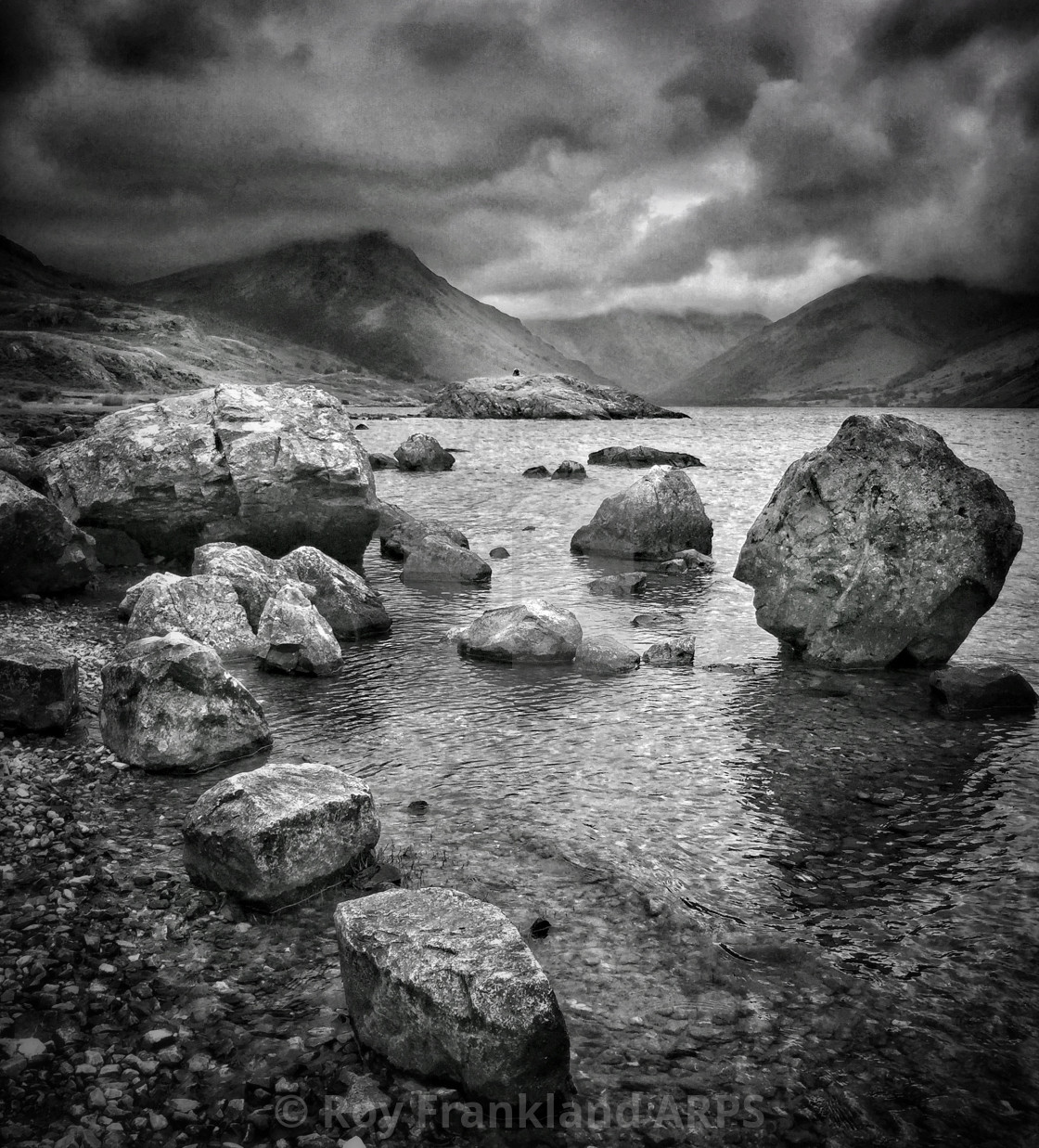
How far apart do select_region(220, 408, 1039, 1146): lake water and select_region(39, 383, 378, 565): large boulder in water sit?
244 inches

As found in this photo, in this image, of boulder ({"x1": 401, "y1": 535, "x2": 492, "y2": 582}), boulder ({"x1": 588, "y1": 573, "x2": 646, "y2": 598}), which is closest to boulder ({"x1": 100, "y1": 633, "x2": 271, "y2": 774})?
boulder ({"x1": 401, "y1": 535, "x2": 492, "y2": 582})

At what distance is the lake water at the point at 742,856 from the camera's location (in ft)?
20.5

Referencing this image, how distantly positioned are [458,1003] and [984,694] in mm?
11641

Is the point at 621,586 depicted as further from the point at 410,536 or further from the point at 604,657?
the point at 410,536

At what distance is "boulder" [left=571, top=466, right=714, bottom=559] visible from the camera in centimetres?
2767

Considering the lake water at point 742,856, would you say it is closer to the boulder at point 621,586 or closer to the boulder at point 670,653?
the boulder at point 670,653

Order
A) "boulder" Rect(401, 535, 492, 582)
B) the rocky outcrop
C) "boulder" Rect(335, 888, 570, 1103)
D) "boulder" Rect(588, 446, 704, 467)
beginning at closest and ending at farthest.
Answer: "boulder" Rect(335, 888, 570, 1103)
"boulder" Rect(401, 535, 492, 582)
"boulder" Rect(588, 446, 704, 467)
the rocky outcrop

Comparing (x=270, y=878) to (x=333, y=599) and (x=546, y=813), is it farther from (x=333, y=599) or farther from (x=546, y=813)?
(x=333, y=599)

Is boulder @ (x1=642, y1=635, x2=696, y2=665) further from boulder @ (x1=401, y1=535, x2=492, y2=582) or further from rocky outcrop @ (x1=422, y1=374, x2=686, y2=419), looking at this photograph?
rocky outcrop @ (x1=422, y1=374, x2=686, y2=419)

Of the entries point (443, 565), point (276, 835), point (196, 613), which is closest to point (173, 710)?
point (276, 835)

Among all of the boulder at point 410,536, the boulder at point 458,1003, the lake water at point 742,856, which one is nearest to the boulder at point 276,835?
the lake water at point 742,856

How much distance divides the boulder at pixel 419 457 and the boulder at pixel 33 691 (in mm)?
47053

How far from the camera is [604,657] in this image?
52.6 feet

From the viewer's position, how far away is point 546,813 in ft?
33.8
